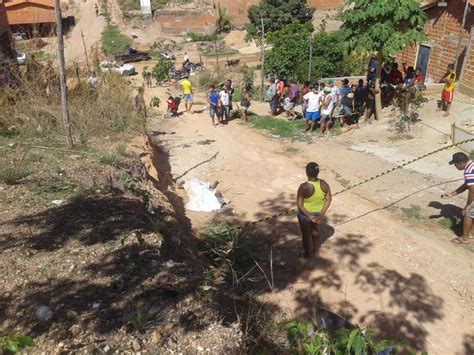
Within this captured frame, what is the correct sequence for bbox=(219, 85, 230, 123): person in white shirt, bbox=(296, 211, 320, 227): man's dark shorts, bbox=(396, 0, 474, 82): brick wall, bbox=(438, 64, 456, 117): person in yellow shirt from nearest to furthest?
bbox=(296, 211, 320, 227): man's dark shorts
bbox=(438, 64, 456, 117): person in yellow shirt
bbox=(219, 85, 230, 123): person in white shirt
bbox=(396, 0, 474, 82): brick wall

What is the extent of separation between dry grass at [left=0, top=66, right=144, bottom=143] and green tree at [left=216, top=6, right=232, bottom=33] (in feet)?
94.4

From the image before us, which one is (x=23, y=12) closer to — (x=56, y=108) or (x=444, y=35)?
(x=56, y=108)

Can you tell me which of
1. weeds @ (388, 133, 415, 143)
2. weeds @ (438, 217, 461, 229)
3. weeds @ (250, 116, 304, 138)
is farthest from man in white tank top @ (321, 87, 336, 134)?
weeds @ (438, 217, 461, 229)

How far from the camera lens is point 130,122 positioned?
9367 mm

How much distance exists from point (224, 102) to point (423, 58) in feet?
25.7

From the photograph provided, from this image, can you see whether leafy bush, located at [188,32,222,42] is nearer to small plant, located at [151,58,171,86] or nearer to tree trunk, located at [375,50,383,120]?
small plant, located at [151,58,171,86]

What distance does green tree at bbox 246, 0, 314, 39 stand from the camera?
31609 mm

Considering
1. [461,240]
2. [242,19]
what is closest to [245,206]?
[461,240]

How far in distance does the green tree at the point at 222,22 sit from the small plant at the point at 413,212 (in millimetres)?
32540

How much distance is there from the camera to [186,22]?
1459 inches

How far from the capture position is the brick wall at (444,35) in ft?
42.0

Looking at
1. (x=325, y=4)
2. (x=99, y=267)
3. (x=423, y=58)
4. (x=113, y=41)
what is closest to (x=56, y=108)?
(x=99, y=267)

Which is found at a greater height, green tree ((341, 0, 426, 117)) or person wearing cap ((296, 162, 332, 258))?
green tree ((341, 0, 426, 117))

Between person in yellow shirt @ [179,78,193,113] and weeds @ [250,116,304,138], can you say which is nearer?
weeds @ [250,116,304,138]
